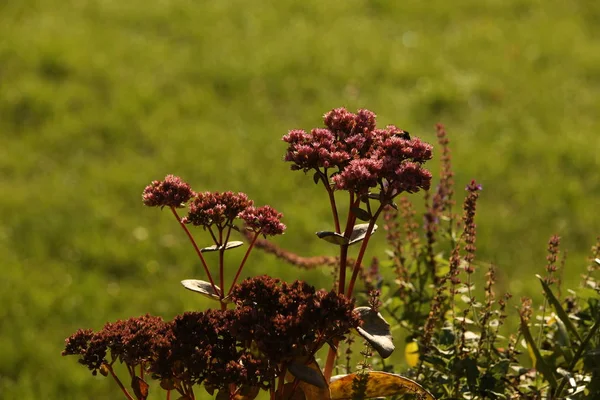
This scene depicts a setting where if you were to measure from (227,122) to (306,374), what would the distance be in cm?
599

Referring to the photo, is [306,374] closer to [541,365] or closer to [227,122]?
[541,365]

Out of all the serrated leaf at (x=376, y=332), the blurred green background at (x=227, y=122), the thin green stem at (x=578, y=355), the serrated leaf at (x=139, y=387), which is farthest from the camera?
the blurred green background at (x=227, y=122)

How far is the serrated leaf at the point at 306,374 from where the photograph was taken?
5.45ft

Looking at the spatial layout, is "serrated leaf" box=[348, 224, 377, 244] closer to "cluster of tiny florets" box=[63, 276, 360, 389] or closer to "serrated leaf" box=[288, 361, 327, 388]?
"cluster of tiny florets" box=[63, 276, 360, 389]

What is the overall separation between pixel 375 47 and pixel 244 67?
131cm

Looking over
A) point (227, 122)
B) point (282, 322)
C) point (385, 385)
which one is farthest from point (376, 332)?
point (227, 122)

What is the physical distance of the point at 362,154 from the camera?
6.20 feet

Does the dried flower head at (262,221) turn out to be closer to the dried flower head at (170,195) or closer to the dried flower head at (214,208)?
the dried flower head at (214,208)

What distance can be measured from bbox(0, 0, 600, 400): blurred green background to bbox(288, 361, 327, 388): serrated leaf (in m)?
3.37

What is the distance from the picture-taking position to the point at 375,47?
8820 mm

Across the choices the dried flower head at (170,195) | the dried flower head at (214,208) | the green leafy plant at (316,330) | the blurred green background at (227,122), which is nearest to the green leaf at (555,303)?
the green leafy plant at (316,330)

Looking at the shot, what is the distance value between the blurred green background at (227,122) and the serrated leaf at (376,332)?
3.27 m

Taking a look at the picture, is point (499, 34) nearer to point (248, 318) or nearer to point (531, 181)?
point (531, 181)

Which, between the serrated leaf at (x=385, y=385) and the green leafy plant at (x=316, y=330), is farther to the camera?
→ the serrated leaf at (x=385, y=385)
